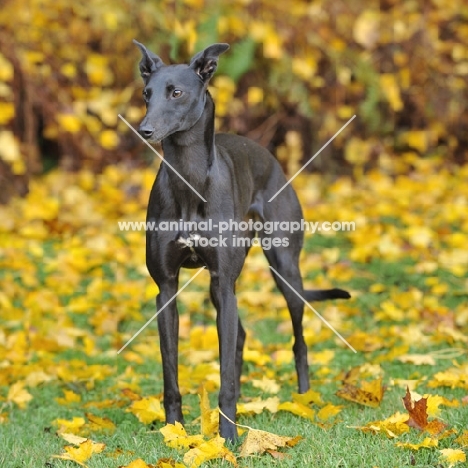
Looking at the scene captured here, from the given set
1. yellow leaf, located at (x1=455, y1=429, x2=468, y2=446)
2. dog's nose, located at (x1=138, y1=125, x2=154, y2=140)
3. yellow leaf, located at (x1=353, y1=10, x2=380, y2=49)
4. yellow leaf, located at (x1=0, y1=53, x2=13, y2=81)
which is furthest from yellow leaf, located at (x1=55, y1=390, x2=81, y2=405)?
yellow leaf, located at (x1=353, y1=10, x2=380, y2=49)

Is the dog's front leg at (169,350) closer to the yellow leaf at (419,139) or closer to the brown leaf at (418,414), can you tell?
the brown leaf at (418,414)

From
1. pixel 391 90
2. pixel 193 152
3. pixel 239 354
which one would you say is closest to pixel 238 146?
pixel 193 152

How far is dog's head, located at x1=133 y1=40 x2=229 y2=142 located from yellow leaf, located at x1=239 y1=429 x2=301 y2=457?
1.38 metres

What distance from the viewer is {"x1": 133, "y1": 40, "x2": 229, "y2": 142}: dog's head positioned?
11.6 feet

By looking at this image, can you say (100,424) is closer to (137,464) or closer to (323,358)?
(137,464)

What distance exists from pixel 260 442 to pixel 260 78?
6.21m

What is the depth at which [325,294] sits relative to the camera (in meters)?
4.84

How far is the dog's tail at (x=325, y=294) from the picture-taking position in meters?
Answer: 4.77

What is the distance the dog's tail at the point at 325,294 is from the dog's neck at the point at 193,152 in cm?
125

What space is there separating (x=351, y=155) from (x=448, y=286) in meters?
3.42

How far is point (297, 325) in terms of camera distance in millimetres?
4605

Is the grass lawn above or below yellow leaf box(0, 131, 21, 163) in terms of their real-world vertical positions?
below

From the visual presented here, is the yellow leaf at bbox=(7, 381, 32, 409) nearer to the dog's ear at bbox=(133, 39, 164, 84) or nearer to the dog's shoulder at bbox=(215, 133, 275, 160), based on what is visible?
the dog's shoulder at bbox=(215, 133, 275, 160)

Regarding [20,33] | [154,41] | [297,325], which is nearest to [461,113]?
[154,41]
